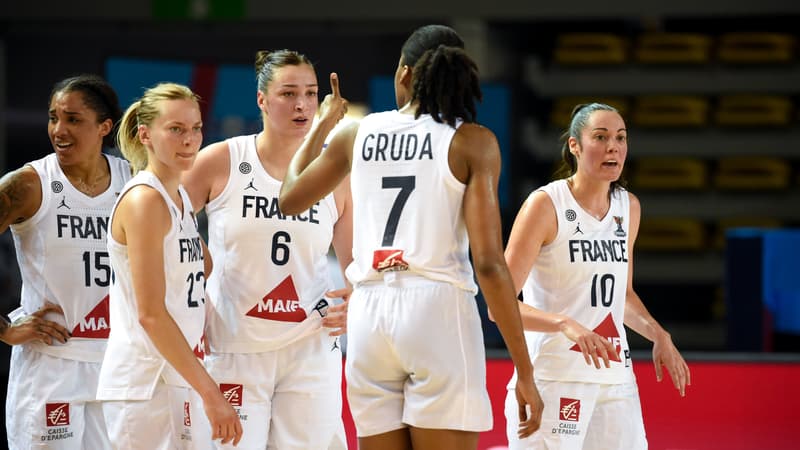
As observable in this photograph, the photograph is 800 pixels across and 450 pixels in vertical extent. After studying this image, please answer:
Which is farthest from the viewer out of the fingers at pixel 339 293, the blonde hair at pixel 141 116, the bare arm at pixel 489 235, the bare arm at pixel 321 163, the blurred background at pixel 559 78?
the blurred background at pixel 559 78

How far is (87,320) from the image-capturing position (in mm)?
4164

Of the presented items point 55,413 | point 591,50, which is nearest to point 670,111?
point 591,50

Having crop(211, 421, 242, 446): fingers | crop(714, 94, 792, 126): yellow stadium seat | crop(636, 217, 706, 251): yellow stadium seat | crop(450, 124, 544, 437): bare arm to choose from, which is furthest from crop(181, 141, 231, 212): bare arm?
crop(714, 94, 792, 126): yellow stadium seat

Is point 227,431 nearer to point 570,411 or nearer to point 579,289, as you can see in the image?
point 570,411

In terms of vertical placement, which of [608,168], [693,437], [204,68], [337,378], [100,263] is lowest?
[693,437]

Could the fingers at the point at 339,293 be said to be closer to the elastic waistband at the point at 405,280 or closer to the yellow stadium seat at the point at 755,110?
the elastic waistband at the point at 405,280

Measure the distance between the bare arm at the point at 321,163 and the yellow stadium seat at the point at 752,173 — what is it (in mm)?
8067

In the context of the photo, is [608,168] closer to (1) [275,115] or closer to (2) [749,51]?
(1) [275,115]

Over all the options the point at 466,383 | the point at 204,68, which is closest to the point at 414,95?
the point at 466,383

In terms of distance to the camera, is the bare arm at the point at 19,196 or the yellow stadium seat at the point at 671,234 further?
the yellow stadium seat at the point at 671,234

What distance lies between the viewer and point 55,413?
4.11 metres

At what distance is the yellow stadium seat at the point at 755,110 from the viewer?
10.7 m

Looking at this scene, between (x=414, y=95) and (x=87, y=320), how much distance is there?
163cm

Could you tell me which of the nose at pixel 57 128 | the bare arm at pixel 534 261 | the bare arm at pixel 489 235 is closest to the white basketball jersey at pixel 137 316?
the nose at pixel 57 128
